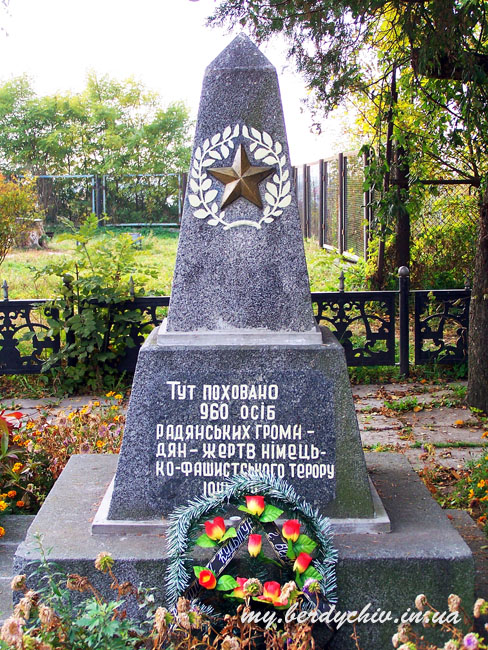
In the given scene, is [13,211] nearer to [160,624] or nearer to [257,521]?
[257,521]

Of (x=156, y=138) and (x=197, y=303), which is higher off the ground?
(x=156, y=138)

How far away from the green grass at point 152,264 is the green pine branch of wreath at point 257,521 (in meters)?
4.71

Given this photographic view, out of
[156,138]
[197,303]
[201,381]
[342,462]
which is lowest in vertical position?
[342,462]

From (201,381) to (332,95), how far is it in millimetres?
4629

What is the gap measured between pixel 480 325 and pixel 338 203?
9398 mm

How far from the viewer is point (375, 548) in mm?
2770

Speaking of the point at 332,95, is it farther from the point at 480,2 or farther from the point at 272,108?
the point at 272,108

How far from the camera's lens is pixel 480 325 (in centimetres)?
613

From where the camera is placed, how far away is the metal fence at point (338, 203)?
44.8 ft

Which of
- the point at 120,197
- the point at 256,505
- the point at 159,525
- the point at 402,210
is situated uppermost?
the point at 120,197

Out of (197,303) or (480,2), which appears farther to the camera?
(480,2)

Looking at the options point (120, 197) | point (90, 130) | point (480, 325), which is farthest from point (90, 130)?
point (480, 325)

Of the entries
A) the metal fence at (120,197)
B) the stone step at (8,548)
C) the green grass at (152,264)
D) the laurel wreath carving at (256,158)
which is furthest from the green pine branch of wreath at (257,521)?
the metal fence at (120,197)

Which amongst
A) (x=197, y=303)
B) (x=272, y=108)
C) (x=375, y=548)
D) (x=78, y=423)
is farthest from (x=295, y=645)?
(x=78, y=423)
